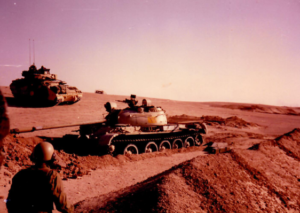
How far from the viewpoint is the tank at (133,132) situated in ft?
34.7

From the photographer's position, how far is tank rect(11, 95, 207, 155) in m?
10.6

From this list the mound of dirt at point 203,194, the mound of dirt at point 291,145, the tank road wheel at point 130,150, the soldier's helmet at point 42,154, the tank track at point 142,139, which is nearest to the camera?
the soldier's helmet at point 42,154

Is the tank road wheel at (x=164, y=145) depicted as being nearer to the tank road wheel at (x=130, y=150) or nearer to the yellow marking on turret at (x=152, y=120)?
the yellow marking on turret at (x=152, y=120)

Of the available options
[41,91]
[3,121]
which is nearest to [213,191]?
[3,121]

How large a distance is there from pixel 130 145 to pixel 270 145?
678cm

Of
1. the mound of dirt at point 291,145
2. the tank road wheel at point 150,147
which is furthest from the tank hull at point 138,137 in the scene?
the mound of dirt at point 291,145

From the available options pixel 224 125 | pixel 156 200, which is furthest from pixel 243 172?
pixel 224 125

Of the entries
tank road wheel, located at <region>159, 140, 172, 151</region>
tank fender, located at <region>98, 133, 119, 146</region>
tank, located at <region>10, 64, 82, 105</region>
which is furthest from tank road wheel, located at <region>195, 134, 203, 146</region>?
tank, located at <region>10, 64, 82, 105</region>

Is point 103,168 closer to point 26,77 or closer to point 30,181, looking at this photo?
point 30,181

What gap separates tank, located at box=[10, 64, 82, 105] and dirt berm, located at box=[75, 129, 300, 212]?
54.4 feet

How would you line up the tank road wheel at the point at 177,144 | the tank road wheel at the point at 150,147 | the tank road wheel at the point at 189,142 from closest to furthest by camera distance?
the tank road wheel at the point at 150,147 → the tank road wheel at the point at 177,144 → the tank road wheel at the point at 189,142

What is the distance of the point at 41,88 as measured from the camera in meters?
20.5

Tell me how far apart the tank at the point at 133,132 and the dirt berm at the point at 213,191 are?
422 centimetres

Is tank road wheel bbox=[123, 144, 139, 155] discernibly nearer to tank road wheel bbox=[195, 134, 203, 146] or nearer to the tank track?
the tank track
